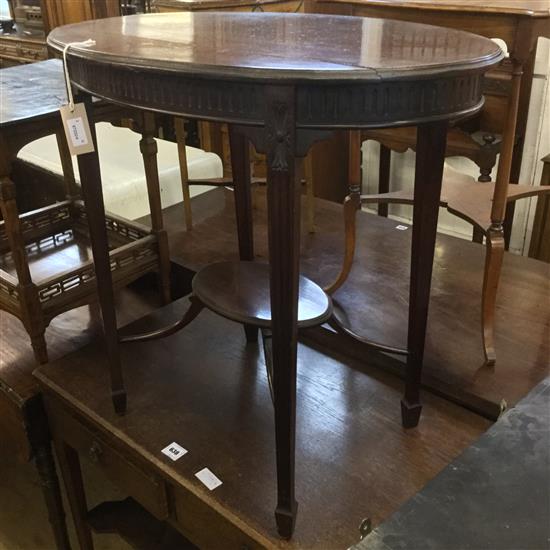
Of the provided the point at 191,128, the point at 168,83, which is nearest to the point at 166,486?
the point at 168,83

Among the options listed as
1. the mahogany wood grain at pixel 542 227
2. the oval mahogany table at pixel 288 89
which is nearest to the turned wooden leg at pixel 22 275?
the oval mahogany table at pixel 288 89

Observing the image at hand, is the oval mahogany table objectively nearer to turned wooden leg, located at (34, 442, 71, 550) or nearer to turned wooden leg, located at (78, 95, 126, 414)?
turned wooden leg, located at (78, 95, 126, 414)

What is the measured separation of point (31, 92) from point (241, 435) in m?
0.84

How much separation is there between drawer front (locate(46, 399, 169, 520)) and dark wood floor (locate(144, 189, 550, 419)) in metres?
0.46

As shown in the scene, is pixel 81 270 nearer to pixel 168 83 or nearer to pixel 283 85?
pixel 168 83

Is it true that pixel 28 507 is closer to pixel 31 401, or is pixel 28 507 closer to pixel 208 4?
pixel 31 401

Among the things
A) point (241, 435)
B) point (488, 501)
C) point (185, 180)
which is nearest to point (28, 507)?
point (241, 435)

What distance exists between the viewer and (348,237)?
148 cm

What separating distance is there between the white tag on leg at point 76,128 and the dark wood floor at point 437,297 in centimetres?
64

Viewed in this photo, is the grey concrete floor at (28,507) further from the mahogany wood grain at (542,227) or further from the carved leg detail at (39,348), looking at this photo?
the mahogany wood grain at (542,227)

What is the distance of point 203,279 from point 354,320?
35 centimetres

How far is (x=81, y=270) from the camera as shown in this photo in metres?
1.41

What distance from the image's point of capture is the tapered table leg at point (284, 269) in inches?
28.5

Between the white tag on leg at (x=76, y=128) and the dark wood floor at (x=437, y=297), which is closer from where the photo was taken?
the white tag on leg at (x=76, y=128)
